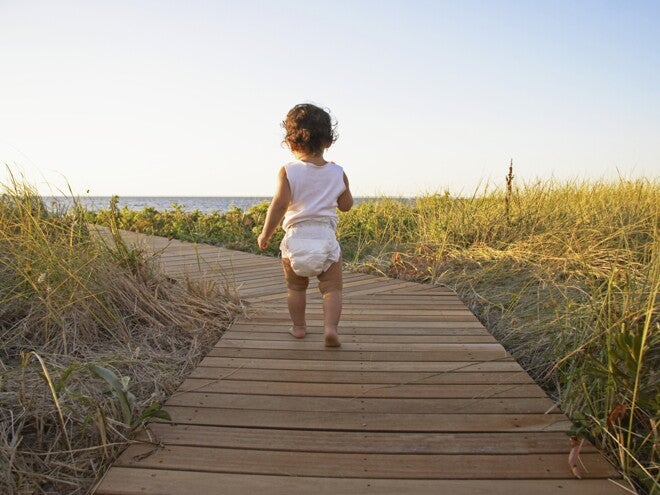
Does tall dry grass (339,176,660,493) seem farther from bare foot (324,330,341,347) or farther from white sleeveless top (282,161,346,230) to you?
white sleeveless top (282,161,346,230)

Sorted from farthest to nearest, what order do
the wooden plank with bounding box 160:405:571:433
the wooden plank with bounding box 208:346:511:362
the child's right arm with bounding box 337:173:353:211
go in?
1. the child's right arm with bounding box 337:173:353:211
2. the wooden plank with bounding box 208:346:511:362
3. the wooden plank with bounding box 160:405:571:433

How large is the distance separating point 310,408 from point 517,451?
0.74 metres

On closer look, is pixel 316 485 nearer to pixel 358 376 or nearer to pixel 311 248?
pixel 358 376

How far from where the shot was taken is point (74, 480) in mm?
1497

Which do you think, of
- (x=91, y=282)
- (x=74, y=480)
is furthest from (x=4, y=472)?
(x=91, y=282)

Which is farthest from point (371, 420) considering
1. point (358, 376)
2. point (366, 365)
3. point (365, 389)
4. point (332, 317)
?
point (332, 317)

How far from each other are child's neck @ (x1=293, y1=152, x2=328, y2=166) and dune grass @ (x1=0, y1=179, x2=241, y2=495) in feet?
3.64

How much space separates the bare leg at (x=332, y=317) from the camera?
8.49ft

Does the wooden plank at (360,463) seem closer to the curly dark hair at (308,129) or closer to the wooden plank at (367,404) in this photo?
the wooden plank at (367,404)

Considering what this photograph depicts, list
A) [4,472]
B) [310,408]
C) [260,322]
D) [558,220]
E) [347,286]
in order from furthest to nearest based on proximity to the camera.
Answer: [558,220] → [347,286] → [260,322] → [310,408] → [4,472]

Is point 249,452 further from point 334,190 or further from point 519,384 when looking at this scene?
point 334,190

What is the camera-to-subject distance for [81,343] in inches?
97.0

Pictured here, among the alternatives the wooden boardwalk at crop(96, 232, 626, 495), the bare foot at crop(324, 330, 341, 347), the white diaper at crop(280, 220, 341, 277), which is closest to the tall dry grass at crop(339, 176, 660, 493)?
the wooden boardwalk at crop(96, 232, 626, 495)

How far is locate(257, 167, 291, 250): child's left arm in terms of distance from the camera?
260 cm
